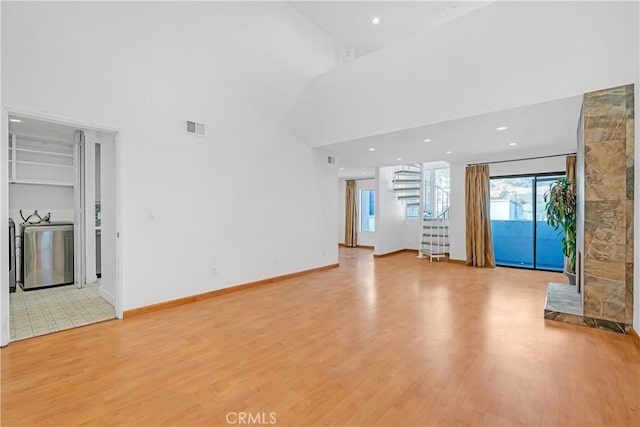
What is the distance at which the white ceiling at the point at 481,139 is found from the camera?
392 centimetres

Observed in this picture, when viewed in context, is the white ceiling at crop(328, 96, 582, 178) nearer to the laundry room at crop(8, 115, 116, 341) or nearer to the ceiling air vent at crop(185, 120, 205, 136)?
the ceiling air vent at crop(185, 120, 205, 136)

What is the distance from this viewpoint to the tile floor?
3309 millimetres

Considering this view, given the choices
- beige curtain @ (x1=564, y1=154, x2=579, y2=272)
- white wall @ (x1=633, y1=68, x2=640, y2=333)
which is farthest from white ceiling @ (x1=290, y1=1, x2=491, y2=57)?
white wall @ (x1=633, y1=68, x2=640, y2=333)

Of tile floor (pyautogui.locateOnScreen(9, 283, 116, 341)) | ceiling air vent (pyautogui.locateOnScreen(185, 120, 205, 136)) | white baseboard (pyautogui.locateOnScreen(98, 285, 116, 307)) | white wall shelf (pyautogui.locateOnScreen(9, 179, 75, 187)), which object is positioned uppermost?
ceiling air vent (pyautogui.locateOnScreen(185, 120, 205, 136))

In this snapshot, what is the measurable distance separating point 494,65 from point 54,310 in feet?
20.5

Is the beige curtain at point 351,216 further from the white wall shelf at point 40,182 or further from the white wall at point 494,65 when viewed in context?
the white wall shelf at point 40,182

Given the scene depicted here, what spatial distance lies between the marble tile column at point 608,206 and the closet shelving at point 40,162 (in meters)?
7.87

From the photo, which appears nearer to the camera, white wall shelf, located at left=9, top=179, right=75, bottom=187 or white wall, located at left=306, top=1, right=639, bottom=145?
white wall, located at left=306, top=1, right=639, bottom=145

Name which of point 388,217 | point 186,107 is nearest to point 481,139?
point 388,217

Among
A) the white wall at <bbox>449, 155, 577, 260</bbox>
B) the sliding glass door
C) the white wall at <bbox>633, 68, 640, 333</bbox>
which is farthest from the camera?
the white wall at <bbox>449, 155, 577, 260</bbox>

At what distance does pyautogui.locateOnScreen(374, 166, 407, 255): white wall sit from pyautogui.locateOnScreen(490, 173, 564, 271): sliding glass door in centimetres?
266

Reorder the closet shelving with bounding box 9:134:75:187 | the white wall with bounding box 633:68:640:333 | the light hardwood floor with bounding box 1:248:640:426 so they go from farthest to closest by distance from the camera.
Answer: the closet shelving with bounding box 9:134:75:187
the white wall with bounding box 633:68:640:333
the light hardwood floor with bounding box 1:248:640:426

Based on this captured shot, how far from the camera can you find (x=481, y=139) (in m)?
5.19

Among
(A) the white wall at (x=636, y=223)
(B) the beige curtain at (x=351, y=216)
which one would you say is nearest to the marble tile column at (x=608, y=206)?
(A) the white wall at (x=636, y=223)
